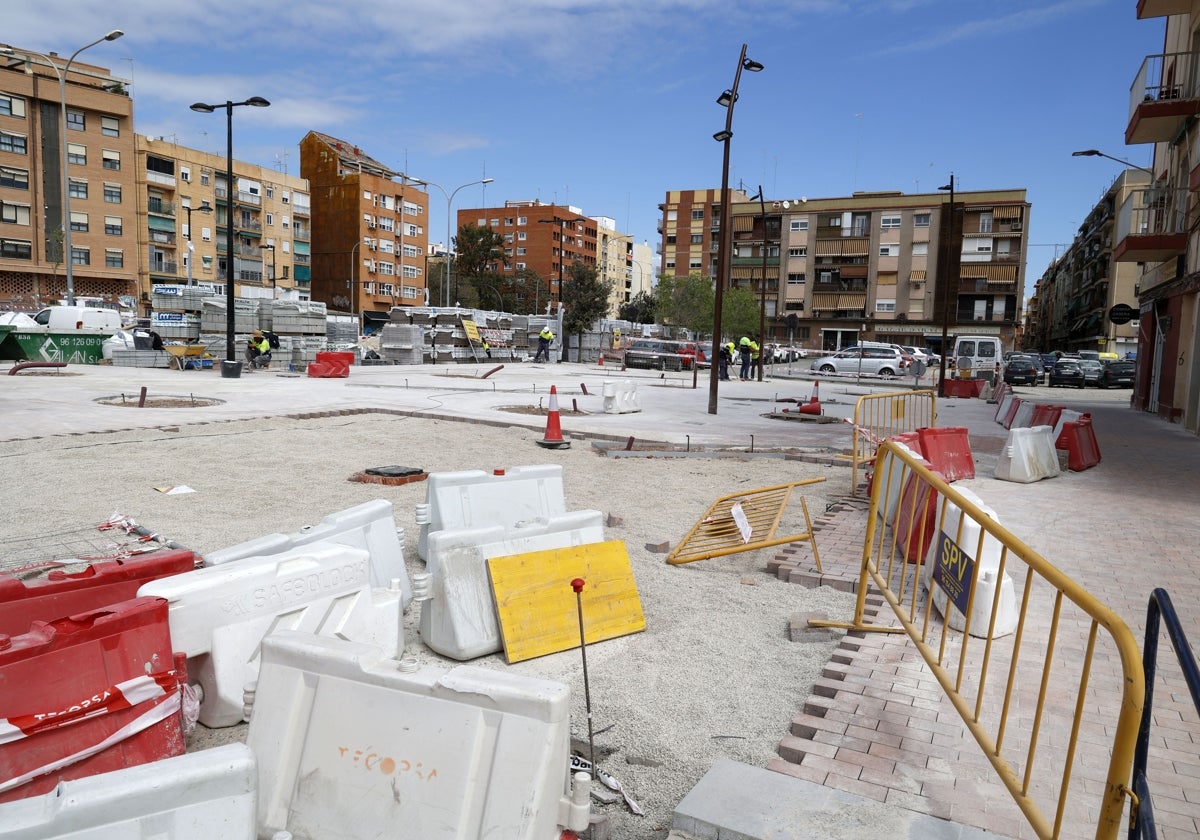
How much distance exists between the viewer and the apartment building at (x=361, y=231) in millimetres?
85188

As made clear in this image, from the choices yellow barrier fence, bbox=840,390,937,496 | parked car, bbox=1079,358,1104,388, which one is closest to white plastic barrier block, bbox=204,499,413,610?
yellow barrier fence, bbox=840,390,937,496

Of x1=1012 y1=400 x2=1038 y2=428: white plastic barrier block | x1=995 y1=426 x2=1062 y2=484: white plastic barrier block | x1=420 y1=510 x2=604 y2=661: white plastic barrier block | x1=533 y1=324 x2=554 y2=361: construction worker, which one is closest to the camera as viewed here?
x1=420 y1=510 x2=604 y2=661: white plastic barrier block

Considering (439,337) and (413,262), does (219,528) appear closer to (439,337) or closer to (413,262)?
(439,337)

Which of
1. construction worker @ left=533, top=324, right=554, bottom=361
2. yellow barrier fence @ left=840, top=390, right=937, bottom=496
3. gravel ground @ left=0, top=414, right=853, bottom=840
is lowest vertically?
gravel ground @ left=0, top=414, right=853, bottom=840

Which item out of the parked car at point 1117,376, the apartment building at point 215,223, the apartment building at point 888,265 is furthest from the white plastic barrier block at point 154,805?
the apartment building at point 888,265

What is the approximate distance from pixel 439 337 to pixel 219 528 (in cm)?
3380

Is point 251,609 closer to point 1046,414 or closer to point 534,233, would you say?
point 1046,414

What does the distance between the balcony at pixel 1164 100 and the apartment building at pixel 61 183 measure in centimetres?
6234

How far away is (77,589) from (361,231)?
284 ft

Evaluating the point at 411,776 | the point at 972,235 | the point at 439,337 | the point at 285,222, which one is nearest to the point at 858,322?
the point at 972,235

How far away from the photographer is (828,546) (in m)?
6.92

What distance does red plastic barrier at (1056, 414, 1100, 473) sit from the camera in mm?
11828

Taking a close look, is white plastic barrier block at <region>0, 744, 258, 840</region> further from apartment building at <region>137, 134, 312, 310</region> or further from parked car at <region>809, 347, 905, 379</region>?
apartment building at <region>137, 134, 312, 310</region>

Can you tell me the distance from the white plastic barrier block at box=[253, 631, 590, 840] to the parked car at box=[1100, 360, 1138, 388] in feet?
151
